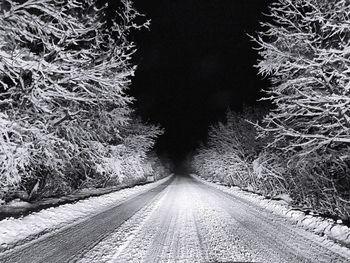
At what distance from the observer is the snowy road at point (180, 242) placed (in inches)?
189

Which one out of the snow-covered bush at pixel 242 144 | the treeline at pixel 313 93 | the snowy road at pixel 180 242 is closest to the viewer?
the snowy road at pixel 180 242

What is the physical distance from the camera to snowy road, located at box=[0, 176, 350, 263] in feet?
15.8

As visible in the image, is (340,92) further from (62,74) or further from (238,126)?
(238,126)

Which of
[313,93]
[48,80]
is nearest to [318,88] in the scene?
[313,93]

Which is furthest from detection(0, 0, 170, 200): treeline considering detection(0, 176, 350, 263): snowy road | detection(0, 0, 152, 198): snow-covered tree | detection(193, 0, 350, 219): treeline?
detection(193, 0, 350, 219): treeline

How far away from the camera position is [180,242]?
574 cm

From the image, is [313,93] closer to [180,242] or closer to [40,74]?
[180,242]

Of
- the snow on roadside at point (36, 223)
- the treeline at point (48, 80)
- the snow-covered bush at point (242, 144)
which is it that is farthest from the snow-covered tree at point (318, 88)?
the snow-covered bush at point (242, 144)

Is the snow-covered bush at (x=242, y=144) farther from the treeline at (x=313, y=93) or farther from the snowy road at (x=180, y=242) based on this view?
the snowy road at (x=180, y=242)

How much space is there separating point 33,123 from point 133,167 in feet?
62.7

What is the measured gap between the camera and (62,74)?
854 centimetres

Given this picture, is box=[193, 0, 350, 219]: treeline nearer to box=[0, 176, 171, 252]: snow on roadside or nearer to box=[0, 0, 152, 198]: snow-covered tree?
box=[0, 0, 152, 198]: snow-covered tree

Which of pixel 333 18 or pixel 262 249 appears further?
pixel 333 18

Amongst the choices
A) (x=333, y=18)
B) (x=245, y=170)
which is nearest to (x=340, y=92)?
(x=333, y=18)
